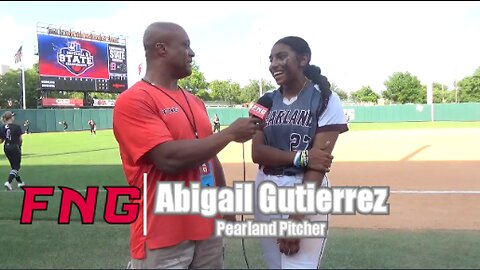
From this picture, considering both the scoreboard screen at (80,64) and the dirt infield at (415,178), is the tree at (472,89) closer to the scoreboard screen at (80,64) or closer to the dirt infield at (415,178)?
the dirt infield at (415,178)

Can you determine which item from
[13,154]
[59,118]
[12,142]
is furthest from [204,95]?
[13,154]

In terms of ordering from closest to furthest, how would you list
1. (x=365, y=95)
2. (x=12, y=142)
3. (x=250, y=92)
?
(x=12, y=142)
(x=250, y=92)
(x=365, y=95)

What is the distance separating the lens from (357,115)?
166 feet

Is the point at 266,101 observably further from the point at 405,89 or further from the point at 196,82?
the point at 196,82

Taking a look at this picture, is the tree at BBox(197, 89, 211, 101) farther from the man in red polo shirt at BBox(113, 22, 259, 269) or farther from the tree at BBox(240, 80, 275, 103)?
the man in red polo shirt at BBox(113, 22, 259, 269)

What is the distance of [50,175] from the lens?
11820mm

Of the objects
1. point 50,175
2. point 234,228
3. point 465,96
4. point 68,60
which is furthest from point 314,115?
point 465,96

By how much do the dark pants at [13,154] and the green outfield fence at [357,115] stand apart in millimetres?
32531

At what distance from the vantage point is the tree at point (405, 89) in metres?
61.6

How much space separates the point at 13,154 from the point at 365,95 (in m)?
84.8

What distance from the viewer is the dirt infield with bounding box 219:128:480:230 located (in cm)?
640

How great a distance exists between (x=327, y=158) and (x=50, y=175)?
1086 cm

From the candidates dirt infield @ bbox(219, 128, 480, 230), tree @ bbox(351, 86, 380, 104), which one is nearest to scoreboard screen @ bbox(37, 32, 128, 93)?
dirt infield @ bbox(219, 128, 480, 230)

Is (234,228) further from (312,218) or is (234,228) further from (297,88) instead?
(297,88)
